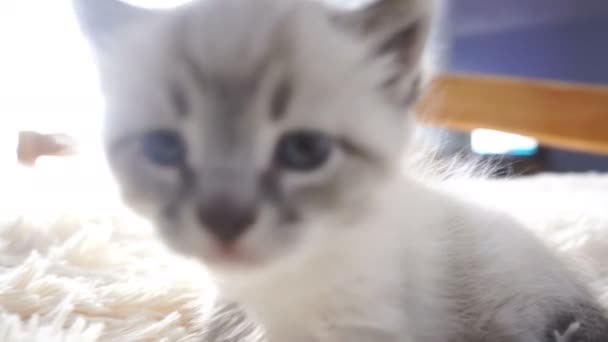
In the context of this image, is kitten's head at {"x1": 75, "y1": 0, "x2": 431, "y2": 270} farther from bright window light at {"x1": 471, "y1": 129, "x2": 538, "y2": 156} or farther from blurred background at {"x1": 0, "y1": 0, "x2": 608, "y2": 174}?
bright window light at {"x1": 471, "y1": 129, "x2": 538, "y2": 156}

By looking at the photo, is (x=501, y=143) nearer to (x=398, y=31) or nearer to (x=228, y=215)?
(x=398, y=31)

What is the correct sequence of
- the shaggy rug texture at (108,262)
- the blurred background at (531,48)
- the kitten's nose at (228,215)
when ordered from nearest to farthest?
the kitten's nose at (228,215), the shaggy rug texture at (108,262), the blurred background at (531,48)

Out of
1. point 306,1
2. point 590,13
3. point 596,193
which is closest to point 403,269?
point 306,1

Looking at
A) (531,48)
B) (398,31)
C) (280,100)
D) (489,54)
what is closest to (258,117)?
(280,100)

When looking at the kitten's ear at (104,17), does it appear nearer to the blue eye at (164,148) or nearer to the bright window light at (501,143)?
the blue eye at (164,148)

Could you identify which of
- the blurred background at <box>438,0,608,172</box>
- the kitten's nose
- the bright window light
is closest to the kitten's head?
the kitten's nose

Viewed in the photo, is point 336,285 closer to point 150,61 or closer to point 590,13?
point 150,61

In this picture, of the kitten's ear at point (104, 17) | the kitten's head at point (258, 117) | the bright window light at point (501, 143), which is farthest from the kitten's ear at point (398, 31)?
the bright window light at point (501, 143)

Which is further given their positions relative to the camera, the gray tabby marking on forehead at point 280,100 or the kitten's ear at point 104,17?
the kitten's ear at point 104,17
